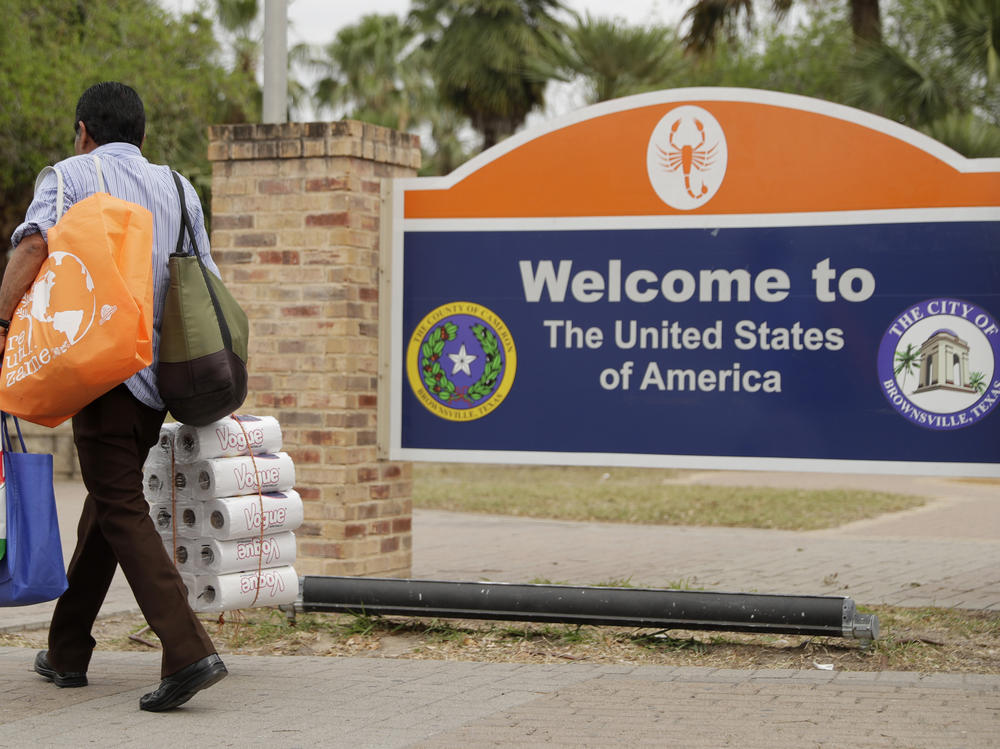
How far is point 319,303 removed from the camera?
732cm

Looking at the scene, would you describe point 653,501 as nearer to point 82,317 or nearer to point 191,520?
point 191,520

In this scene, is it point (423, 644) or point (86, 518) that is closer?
point (86, 518)

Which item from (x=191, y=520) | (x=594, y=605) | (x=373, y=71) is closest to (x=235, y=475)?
(x=191, y=520)

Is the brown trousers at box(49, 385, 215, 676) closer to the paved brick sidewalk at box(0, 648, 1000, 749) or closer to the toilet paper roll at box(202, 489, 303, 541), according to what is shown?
the paved brick sidewalk at box(0, 648, 1000, 749)

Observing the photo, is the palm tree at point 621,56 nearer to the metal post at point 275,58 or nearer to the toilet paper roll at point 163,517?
the metal post at point 275,58

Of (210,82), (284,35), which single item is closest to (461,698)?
(284,35)

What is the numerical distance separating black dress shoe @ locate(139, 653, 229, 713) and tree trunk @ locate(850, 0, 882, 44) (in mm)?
16528

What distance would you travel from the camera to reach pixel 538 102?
26.5 m

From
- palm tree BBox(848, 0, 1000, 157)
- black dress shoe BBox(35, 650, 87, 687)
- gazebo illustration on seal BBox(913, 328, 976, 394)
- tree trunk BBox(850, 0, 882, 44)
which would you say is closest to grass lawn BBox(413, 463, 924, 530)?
palm tree BBox(848, 0, 1000, 157)

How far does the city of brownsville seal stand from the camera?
7258mm

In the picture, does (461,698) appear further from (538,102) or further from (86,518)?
(538,102)

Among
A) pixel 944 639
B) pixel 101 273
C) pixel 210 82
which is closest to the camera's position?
pixel 101 273

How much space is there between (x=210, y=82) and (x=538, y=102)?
25.1ft

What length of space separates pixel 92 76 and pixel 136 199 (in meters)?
14.2
